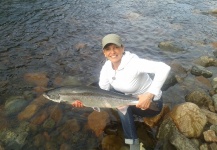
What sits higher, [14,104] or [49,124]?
[14,104]

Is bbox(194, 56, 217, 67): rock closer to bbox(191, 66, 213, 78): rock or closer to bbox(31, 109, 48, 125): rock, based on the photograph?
bbox(191, 66, 213, 78): rock

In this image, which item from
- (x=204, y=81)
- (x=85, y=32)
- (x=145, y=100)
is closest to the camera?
(x=145, y=100)

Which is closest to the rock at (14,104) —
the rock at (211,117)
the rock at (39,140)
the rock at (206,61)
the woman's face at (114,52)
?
the rock at (39,140)

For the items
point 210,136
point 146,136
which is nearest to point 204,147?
point 210,136

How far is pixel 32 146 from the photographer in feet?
22.6

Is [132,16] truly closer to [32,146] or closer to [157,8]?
[157,8]

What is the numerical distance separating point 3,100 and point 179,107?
19.4ft

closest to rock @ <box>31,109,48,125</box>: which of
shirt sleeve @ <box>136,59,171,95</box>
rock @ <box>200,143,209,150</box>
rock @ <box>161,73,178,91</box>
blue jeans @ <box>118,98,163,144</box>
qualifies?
blue jeans @ <box>118,98,163,144</box>

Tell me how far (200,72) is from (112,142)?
5.25 m

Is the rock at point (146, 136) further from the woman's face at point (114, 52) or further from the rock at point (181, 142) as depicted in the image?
the woman's face at point (114, 52)

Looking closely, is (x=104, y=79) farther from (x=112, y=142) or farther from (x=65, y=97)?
(x=112, y=142)

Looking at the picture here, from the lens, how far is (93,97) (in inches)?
232

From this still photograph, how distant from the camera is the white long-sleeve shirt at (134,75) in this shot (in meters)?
5.45

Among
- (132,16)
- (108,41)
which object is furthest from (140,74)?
(132,16)
